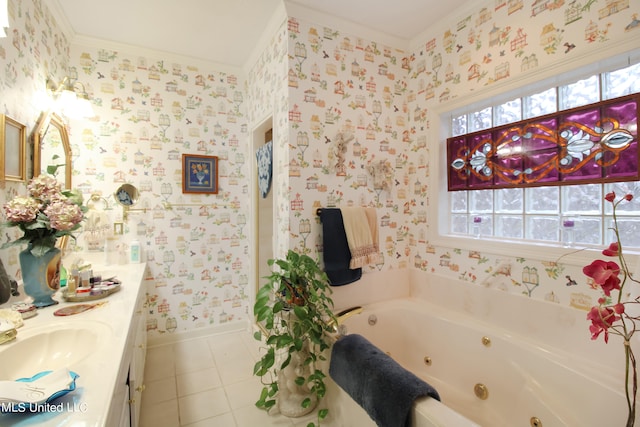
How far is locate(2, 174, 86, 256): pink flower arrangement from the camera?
1290mm

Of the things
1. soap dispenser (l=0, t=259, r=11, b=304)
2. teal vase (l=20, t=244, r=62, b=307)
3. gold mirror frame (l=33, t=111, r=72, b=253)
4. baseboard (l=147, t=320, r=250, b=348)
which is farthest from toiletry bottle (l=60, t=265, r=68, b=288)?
baseboard (l=147, t=320, r=250, b=348)

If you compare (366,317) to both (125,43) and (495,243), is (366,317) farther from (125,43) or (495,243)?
(125,43)

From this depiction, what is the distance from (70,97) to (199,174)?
108 cm

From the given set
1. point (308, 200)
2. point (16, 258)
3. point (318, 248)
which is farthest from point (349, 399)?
point (16, 258)

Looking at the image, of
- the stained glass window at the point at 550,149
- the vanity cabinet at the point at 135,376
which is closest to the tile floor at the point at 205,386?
the vanity cabinet at the point at 135,376

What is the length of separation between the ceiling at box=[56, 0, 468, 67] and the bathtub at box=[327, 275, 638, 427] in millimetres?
1953

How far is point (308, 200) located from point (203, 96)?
5.42 feet

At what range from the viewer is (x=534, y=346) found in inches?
63.2

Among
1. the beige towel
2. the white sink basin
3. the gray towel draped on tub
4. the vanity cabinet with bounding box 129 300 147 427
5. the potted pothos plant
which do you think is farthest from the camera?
the beige towel

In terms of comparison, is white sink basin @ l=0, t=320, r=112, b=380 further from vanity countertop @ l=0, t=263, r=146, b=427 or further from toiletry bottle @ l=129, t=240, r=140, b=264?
toiletry bottle @ l=129, t=240, r=140, b=264

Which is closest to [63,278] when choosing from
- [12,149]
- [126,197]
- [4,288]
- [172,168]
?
[4,288]

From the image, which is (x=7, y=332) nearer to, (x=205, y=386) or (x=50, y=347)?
(x=50, y=347)

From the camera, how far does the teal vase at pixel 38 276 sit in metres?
1.34

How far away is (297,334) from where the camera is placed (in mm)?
1696
